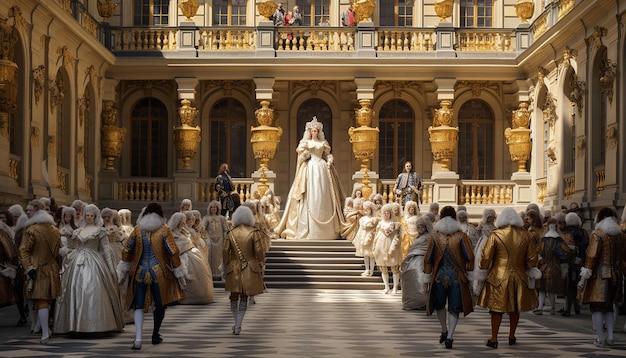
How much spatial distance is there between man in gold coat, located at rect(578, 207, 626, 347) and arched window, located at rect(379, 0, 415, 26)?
19.0m

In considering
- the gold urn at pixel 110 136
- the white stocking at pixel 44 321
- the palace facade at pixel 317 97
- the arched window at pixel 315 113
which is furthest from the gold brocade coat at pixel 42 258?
the arched window at pixel 315 113

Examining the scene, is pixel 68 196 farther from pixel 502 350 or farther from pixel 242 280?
pixel 502 350

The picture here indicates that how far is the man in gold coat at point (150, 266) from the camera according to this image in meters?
11.9

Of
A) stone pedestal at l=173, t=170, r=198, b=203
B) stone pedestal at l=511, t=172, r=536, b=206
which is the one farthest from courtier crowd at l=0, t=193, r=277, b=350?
stone pedestal at l=511, t=172, r=536, b=206

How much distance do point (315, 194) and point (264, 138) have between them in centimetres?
473

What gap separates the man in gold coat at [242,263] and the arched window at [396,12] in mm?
18142

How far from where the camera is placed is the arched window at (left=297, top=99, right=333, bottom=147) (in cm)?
3138

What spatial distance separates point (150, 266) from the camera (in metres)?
11.9

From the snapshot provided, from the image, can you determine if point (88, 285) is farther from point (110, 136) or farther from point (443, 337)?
point (110, 136)

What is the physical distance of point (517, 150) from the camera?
2870 centimetres

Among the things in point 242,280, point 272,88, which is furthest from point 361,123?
point 242,280

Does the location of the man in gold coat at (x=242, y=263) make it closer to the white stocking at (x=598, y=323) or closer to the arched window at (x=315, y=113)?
the white stocking at (x=598, y=323)

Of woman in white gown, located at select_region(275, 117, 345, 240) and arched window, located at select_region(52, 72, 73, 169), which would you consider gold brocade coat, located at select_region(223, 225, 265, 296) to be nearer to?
woman in white gown, located at select_region(275, 117, 345, 240)

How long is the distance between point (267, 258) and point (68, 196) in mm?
5254
